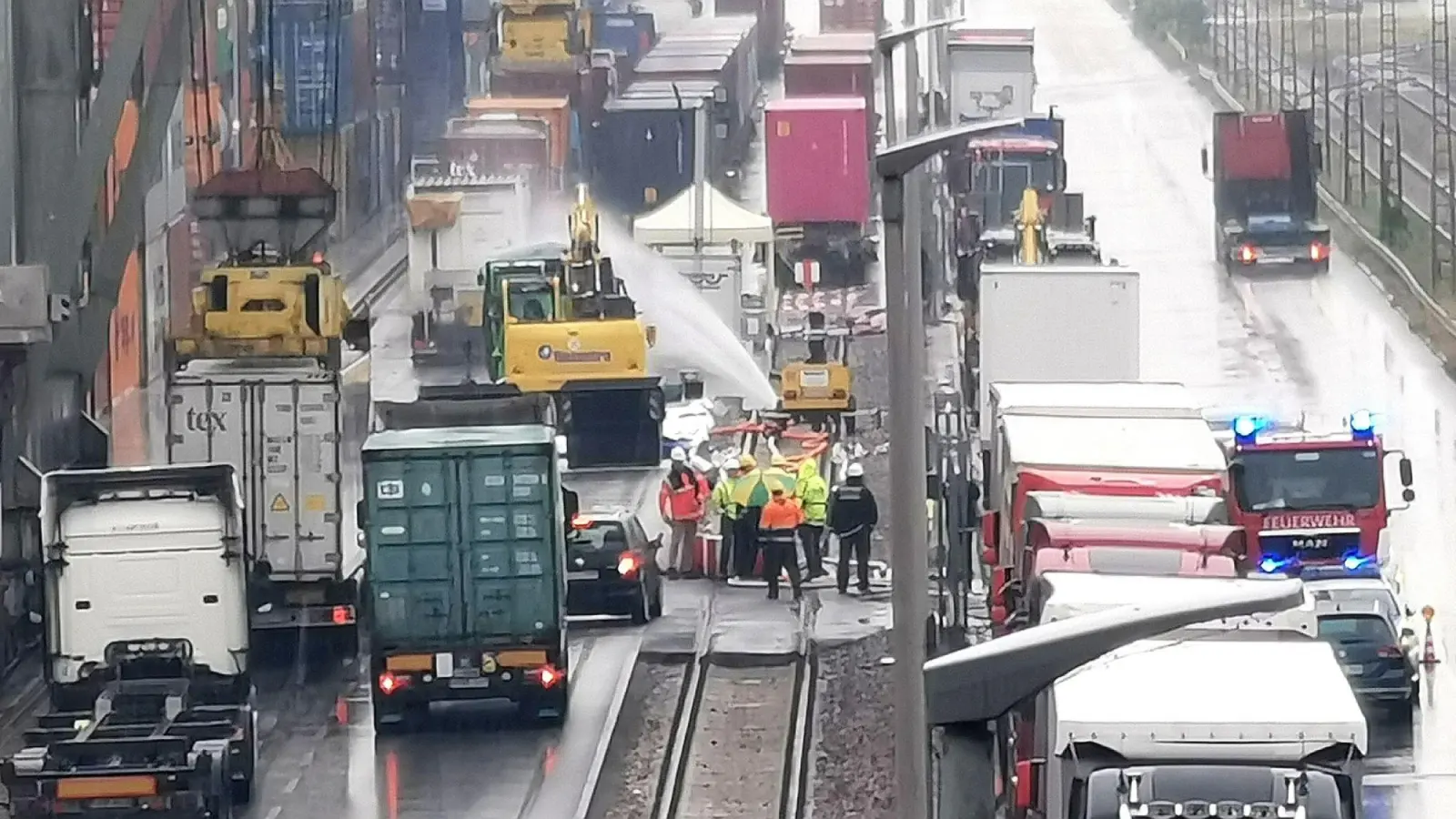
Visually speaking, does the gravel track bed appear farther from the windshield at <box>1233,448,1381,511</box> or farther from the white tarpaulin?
the white tarpaulin

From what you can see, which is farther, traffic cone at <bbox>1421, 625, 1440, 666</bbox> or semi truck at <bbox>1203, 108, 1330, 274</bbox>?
semi truck at <bbox>1203, 108, 1330, 274</bbox>

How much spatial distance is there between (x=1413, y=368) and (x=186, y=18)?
887 inches

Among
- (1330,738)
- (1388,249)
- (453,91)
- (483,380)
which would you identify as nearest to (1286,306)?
(1388,249)

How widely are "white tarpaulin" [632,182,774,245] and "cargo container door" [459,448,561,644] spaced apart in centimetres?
2329

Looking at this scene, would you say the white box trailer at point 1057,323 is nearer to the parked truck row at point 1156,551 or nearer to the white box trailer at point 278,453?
the parked truck row at point 1156,551

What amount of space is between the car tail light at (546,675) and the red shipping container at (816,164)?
3181cm

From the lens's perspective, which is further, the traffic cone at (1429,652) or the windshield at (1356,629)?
the traffic cone at (1429,652)

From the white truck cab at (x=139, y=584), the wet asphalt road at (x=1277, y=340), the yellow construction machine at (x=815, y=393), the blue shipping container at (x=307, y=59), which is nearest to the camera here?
→ the white truck cab at (x=139, y=584)

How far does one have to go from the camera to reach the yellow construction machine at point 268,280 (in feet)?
99.6

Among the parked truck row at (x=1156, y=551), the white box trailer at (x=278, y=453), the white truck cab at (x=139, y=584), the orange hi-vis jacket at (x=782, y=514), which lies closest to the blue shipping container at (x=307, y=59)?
the parked truck row at (x=1156, y=551)

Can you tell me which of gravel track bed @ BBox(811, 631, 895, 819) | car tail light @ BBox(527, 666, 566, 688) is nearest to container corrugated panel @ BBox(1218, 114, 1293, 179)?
gravel track bed @ BBox(811, 631, 895, 819)

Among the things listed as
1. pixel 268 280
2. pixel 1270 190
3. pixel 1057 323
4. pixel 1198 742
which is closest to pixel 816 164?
pixel 1270 190

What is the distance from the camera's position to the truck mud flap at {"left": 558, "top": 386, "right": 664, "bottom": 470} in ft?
126

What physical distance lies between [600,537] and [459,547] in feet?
14.8
